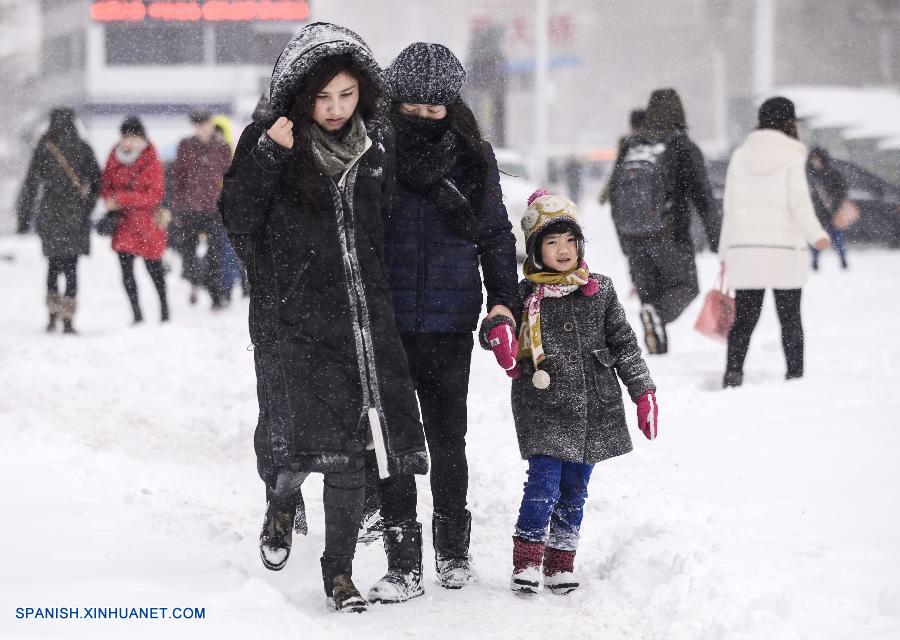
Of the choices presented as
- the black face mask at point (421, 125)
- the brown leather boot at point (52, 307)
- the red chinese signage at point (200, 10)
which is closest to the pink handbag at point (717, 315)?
the black face mask at point (421, 125)

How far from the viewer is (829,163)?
1606 centimetres

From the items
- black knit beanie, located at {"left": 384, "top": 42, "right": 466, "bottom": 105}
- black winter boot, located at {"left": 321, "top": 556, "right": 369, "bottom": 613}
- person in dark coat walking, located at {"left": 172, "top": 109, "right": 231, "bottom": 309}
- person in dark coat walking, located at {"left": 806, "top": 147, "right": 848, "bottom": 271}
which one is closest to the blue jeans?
black winter boot, located at {"left": 321, "top": 556, "right": 369, "bottom": 613}

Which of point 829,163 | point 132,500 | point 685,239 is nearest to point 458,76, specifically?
point 132,500

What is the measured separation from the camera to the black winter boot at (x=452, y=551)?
4547 millimetres

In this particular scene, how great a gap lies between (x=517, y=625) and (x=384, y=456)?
0.70 metres

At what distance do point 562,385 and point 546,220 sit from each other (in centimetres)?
57

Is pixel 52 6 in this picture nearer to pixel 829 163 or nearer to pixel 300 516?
pixel 829 163

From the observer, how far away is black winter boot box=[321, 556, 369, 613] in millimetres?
4086

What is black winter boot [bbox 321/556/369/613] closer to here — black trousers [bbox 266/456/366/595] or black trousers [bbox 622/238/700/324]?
black trousers [bbox 266/456/366/595]

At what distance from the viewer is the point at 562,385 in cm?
449

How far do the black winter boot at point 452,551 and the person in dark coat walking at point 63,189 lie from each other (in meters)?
7.64

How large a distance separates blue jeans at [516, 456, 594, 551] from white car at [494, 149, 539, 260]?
316 inches

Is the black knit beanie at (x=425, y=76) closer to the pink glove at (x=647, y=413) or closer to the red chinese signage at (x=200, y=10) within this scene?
the pink glove at (x=647, y=413)

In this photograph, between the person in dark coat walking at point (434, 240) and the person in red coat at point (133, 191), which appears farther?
the person in red coat at point (133, 191)
